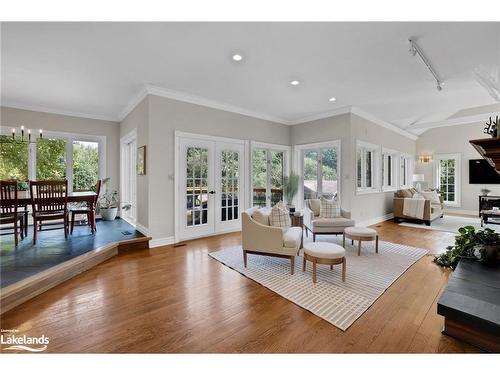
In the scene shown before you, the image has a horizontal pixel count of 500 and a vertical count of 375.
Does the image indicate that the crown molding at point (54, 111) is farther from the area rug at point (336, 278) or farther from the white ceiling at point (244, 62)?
the area rug at point (336, 278)

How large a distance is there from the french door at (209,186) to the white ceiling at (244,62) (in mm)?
1025

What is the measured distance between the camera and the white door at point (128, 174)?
18.2 feet

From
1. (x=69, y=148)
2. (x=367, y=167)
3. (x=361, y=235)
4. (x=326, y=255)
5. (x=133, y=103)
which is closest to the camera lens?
(x=326, y=255)

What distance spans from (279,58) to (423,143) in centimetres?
844

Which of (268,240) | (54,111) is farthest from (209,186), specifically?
(54,111)

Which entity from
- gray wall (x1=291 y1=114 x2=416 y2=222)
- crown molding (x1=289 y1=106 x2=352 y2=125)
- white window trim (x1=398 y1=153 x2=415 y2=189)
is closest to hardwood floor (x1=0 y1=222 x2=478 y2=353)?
gray wall (x1=291 y1=114 x2=416 y2=222)

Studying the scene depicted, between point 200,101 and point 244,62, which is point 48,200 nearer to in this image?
point 200,101

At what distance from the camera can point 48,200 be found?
12.4ft

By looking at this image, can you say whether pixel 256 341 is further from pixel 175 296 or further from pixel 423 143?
pixel 423 143

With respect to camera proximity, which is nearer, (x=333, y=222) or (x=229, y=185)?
(x=333, y=222)

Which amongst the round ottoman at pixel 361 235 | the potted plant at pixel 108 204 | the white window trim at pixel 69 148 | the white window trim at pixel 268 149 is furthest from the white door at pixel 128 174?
the round ottoman at pixel 361 235

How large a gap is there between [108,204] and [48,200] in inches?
88.8

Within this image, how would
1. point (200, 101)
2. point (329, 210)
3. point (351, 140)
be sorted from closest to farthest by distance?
point (329, 210), point (200, 101), point (351, 140)

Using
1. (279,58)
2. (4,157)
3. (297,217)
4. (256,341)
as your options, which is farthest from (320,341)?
(4,157)
